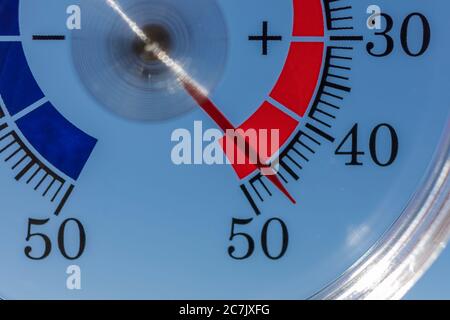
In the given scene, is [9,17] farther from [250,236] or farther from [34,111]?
[250,236]

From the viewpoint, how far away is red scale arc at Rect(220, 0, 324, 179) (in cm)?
214

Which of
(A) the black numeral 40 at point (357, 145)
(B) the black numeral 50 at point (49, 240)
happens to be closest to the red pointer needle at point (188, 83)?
(A) the black numeral 40 at point (357, 145)

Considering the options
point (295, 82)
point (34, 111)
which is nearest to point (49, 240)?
point (34, 111)

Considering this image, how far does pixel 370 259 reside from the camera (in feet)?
7.18

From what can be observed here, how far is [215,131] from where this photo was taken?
214 cm

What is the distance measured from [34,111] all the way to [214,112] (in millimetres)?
326

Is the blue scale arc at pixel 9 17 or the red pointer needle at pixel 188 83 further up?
the blue scale arc at pixel 9 17

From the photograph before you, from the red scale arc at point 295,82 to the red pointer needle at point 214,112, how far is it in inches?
0.8

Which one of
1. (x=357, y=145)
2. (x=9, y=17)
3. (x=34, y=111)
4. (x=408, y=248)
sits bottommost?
(x=408, y=248)

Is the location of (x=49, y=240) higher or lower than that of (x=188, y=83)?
lower

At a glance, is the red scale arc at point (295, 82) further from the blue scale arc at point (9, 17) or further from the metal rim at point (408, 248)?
the blue scale arc at point (9, 17)

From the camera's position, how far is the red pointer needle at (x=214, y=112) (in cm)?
214
